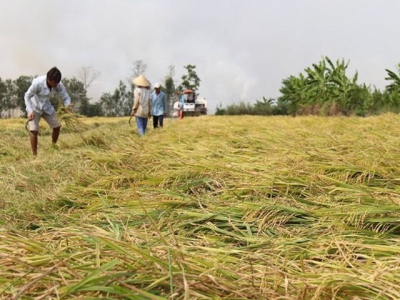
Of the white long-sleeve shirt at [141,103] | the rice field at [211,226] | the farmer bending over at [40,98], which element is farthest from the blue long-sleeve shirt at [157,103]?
the rice field at [211,226]

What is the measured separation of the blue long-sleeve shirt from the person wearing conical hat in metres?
1.04

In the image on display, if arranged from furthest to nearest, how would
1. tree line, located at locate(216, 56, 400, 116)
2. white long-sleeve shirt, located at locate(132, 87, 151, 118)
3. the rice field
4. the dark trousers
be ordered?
1. tree line, located at locate(216, 56, 400, 116)
2. the dark trousers
3. white long-sleeve shirt, located at locate(132, 87, 151, 118)
4. the rice field

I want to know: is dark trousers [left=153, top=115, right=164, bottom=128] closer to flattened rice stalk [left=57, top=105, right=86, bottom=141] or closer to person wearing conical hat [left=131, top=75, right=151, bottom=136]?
person wearing conical hat [left=131, top=75, right=151, bottom=136]

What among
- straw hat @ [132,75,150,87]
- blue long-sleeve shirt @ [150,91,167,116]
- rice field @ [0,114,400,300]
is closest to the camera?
rice field @ [0,114,400,300]

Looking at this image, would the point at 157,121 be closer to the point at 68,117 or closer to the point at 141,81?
the point at 141,81

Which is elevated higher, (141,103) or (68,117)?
Result: (141,103)

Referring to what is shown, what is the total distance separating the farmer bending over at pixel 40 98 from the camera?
5125mm

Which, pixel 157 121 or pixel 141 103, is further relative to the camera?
pixel 157 121

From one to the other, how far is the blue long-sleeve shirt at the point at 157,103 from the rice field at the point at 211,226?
526cm

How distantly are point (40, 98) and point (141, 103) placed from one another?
7.92ft

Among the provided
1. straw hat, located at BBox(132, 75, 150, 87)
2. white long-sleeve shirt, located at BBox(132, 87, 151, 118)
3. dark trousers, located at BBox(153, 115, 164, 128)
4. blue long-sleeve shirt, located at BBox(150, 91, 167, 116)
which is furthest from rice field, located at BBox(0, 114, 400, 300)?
dark trousers, located at BBox(153, 115, 164, 128)

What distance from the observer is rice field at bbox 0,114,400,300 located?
3.42ft

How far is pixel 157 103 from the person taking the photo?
8.73 meters

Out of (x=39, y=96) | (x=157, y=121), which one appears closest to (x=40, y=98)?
(x=39, y=96)
